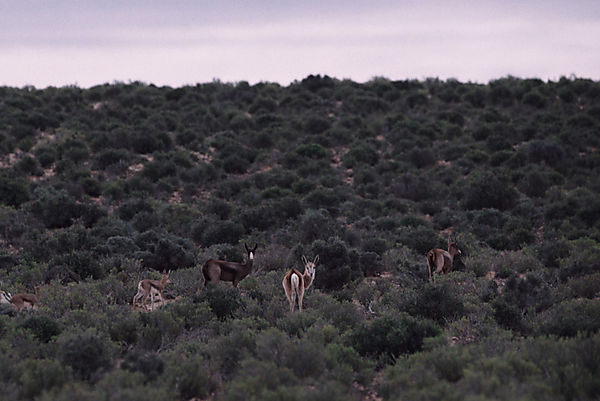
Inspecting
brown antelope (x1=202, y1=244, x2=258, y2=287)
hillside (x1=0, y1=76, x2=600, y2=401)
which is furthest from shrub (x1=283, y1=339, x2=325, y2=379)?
brown antelope (x1=202, y1=244, x2=258, y2=287)

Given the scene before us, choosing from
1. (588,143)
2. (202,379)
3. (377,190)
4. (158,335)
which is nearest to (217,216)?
(377,190)

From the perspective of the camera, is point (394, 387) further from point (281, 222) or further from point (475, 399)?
point (281, 222)

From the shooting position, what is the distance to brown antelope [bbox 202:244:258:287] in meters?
9.07

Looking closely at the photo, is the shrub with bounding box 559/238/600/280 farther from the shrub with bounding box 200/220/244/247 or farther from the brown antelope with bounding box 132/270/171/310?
the shrub with bounding box 200/220/244/247

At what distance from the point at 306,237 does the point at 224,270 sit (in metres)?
5.63

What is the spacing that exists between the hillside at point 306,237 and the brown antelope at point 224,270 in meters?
0.44

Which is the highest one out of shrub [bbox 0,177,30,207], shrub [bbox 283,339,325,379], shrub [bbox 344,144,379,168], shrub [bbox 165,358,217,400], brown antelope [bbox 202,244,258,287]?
shrub [bbox 344,144,379,168]

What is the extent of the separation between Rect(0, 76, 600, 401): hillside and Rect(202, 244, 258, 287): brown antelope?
438 millimetres

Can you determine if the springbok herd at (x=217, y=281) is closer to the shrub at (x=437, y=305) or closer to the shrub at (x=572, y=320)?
the shrub at (x=437, y=305)

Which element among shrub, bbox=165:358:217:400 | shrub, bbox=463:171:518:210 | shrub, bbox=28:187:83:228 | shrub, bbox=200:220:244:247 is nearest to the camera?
shrub, bbox=165:358:217:400

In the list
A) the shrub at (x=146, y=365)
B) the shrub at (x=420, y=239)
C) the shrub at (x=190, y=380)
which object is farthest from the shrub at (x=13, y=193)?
the shrub at (x=190, y=380)

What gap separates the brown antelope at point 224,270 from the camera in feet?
29.8

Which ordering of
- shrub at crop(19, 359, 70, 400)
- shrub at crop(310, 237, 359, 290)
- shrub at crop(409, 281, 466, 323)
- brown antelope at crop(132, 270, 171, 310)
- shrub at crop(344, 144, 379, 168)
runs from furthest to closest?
shrub at crop(344, 144, 379, 168) < shrub at crop(310, 237, 359, 290) < brown antelope at crop(132, 270, 171, 310) < shrub at crop(409, 281, 466, 323) < shrub at crop(19, 359, 70, 400)

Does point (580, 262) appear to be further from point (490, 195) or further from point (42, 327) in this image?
point (42, 327)
